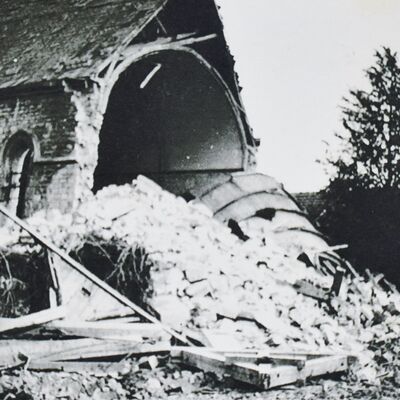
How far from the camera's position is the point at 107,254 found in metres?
8.16

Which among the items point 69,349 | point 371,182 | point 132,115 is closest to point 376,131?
point 371,182

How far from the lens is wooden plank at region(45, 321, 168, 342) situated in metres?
6.09

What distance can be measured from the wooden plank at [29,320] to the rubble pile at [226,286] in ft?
5.48

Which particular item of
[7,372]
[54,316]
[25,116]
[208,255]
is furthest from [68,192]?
[7,372]

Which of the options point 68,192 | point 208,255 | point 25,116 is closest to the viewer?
point 208,255

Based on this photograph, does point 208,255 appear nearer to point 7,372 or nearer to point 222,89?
point 7,372

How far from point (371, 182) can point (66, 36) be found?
831 centimetres

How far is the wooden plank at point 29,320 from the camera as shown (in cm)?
564

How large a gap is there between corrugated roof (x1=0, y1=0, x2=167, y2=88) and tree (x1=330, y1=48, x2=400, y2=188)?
6293 mm

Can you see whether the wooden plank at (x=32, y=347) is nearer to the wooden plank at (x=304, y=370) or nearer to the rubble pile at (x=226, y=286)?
the rubble pile at (x=226, y=286)

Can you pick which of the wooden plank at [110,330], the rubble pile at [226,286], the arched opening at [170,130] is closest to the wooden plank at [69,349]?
the wooden plank at [110,330]

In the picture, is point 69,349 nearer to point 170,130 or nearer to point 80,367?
point 80,367

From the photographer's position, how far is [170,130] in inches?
597

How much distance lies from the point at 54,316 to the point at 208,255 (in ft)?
10.4
